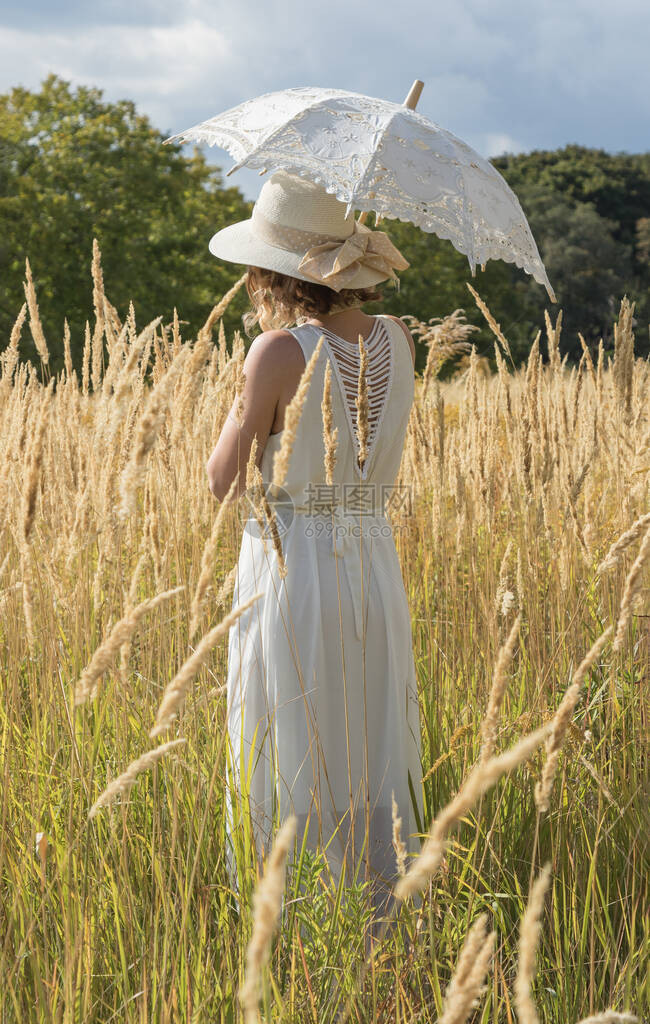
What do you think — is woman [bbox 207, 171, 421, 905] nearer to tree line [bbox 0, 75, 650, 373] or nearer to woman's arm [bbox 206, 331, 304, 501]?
woman's arm [bbox 206, 331, 304, 501]

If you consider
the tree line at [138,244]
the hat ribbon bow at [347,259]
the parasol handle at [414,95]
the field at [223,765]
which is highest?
the tree line at [138,244]

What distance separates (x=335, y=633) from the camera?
1894 mm

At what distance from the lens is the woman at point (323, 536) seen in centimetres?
182

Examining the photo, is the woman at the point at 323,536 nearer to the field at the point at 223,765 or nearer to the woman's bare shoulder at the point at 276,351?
the woman's bare shoulder at the point at 276,351

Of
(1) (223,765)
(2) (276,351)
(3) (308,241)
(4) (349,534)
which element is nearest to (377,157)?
(3) (308,241)

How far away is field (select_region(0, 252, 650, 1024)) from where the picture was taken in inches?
42.5

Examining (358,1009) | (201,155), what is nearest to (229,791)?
(358,1009)

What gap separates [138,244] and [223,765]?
73.2 ft

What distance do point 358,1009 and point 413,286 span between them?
27511mm

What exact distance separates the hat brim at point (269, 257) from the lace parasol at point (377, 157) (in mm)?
142

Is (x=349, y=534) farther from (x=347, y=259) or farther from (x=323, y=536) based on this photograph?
(x=347, y=259)

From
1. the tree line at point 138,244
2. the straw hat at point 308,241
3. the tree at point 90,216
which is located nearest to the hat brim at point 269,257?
the straw hat at point 308,241

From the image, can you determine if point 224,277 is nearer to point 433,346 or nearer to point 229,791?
point 433,346

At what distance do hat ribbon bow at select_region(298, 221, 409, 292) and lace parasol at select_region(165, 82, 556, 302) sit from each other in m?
0.07
